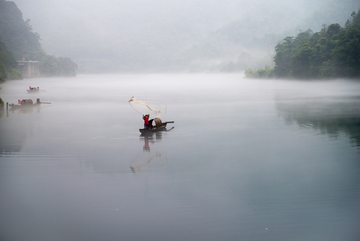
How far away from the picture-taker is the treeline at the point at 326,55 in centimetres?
6188

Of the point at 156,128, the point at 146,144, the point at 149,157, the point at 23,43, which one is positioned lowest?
the point at 149,157

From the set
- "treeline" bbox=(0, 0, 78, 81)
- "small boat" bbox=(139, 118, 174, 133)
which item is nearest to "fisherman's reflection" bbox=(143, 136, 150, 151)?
"small boat" bbox=(139, 118, 174, 133)

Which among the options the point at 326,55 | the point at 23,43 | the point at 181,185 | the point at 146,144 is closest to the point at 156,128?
the point at 146,144

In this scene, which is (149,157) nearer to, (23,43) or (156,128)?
(156,128)

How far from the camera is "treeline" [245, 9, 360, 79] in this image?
203 ft

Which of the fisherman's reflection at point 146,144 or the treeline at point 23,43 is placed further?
the treeline at point 23,43

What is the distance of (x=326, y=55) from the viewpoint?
68.4m

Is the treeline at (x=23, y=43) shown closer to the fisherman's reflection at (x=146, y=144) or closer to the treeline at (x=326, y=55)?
the treeline at (x=326, y=55)

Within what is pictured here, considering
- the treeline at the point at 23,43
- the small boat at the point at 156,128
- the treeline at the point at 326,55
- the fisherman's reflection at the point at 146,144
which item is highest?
the treeline at the point at 23,43

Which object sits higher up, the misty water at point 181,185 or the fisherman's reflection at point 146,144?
the fisherman's reflection at point 146,144

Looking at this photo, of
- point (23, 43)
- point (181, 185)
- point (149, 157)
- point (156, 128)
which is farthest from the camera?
point (23, 43)

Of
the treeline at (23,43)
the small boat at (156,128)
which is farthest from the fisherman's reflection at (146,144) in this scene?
the treeline at (23,43)

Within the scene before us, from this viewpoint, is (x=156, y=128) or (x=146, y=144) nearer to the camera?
(x=146, y=144)

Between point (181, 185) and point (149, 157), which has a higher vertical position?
point (149, 157)
